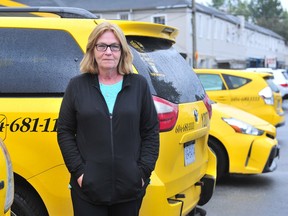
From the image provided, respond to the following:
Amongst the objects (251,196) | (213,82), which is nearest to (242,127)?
(251,196)

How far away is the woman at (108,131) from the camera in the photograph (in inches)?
113

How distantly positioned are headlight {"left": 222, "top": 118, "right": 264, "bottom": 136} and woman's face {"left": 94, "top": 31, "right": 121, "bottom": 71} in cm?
413

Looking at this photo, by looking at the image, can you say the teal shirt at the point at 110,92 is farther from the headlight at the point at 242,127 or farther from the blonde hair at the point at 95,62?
the headlight at the point at 242,127

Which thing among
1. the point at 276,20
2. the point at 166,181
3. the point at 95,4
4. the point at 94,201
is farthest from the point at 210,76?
the point at 276,20

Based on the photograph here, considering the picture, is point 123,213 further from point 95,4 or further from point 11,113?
point 95,4

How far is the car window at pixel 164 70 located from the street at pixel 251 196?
2.12m

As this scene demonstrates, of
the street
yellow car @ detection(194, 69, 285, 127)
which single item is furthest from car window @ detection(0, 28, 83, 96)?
yellow car @ detection(194, 69, 285, 127)

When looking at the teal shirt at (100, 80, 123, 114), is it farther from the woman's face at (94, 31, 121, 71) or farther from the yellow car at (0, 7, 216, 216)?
the yellow car at (0, 7, 216, 216)

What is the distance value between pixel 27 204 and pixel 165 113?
1.19 meters

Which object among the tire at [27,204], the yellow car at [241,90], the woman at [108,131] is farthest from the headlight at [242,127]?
the woman at [108,131]

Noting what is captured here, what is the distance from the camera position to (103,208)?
297cm

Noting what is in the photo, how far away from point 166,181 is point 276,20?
96.9 metres

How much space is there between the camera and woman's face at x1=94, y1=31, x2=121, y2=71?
9.67 feet

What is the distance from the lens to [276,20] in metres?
95.4
